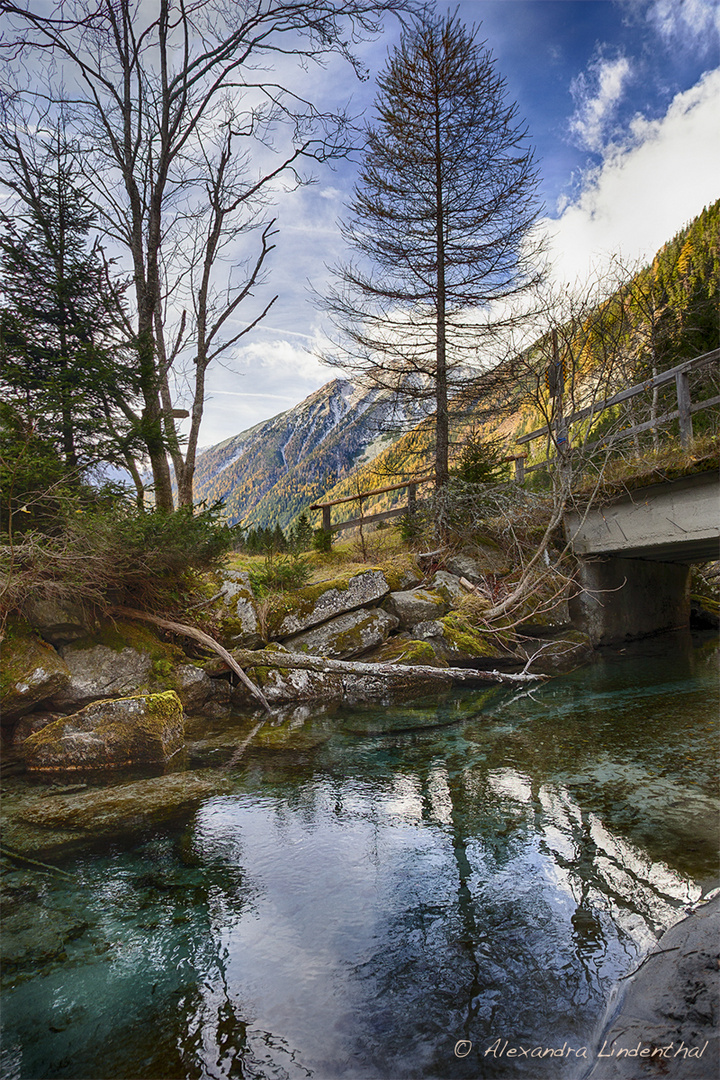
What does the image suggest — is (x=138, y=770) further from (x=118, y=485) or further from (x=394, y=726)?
(x=118, y=485)

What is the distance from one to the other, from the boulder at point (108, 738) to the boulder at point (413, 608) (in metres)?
5.19

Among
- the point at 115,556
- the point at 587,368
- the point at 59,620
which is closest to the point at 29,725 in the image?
the point at 59,620

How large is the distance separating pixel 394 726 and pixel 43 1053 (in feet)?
16.9

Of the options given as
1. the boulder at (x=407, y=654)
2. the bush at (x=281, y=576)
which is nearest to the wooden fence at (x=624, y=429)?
the bush at (x=281, y=576)

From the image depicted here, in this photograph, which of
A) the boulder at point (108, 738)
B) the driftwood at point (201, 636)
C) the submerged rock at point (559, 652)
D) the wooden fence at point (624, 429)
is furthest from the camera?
the submerged rock at point (559, 652)

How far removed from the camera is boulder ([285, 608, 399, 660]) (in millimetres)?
9500

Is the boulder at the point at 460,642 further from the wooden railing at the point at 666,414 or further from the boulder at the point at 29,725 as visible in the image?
the boulder at the point at 29,725

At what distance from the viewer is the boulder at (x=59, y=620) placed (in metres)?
7.11

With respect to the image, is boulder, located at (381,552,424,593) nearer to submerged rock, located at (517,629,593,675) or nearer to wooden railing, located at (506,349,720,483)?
submerged rock, located at (517,629,593,675)

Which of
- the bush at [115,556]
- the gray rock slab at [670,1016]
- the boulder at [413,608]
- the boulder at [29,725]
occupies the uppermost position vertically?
the bush at [115,556]

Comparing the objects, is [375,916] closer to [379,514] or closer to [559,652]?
[559,652]

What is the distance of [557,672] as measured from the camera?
10000 millimetres

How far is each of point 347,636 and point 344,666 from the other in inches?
32.4

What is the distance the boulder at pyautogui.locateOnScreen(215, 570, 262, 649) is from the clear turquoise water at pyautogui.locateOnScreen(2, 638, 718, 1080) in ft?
12.5
